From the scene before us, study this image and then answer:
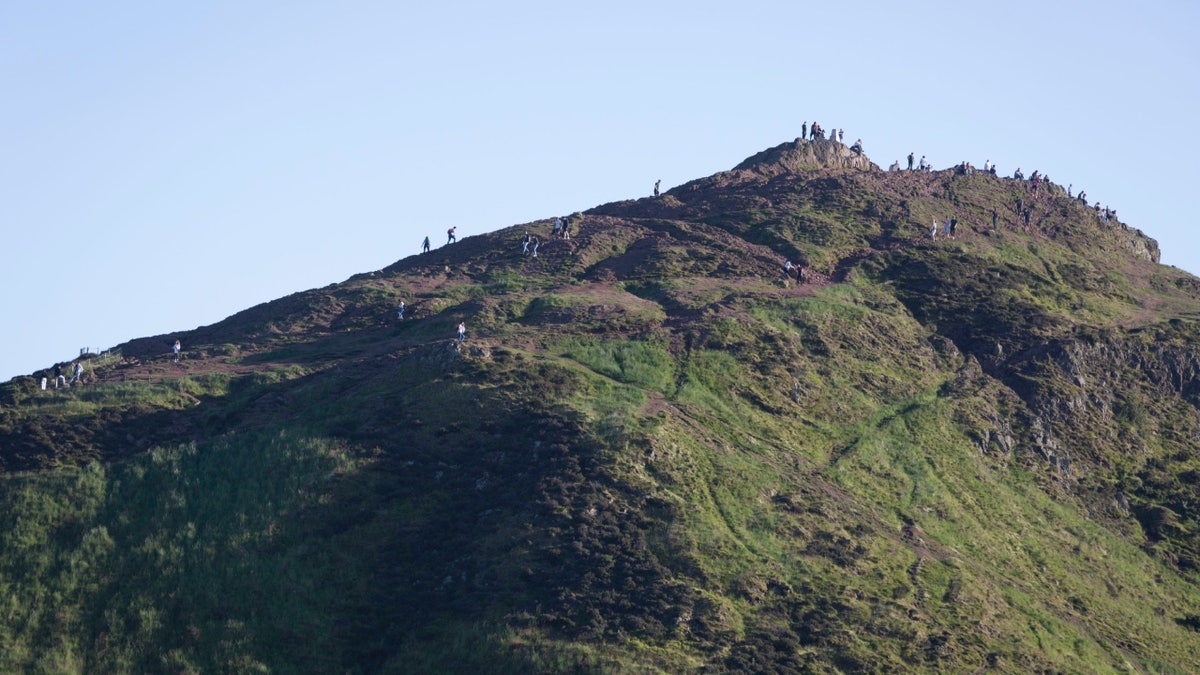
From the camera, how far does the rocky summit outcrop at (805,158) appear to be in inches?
4304

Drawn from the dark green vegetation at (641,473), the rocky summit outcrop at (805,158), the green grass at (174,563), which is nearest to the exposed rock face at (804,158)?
the rocky summit outcrop at (805,158)

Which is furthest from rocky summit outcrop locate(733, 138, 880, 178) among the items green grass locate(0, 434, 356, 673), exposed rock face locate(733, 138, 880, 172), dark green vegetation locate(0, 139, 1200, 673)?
green grass locate(0, 434, 356, 673)

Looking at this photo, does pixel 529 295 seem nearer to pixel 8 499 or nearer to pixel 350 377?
pixel 350 377

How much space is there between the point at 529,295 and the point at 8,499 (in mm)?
34597

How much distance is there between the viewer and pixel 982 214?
103m

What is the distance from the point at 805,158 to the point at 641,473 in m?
54.6

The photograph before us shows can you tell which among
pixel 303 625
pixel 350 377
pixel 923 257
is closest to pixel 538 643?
→ pixel 303 625

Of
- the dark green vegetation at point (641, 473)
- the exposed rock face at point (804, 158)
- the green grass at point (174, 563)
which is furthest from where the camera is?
the exposed rock face at point (804, 158)

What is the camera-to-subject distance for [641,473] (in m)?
62.4

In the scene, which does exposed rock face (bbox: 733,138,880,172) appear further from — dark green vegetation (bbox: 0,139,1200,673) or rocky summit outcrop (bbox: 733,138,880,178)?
dark green vegetation (bbox: 0,139,1200,673)

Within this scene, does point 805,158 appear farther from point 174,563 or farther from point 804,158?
point 174,563

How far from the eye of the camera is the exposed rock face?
10931 centimetres

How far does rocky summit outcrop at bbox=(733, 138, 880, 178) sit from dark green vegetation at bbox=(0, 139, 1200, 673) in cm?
1334

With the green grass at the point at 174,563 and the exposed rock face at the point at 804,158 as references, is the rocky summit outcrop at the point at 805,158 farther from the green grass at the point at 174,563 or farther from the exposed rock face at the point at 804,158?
the green grass at the point at 174,563
